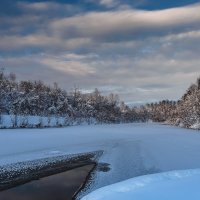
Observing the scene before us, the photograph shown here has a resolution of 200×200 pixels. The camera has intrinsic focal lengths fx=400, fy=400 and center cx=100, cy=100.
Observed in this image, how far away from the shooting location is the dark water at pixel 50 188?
54.5 ft

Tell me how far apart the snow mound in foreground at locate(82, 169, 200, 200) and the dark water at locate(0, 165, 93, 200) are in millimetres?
2317

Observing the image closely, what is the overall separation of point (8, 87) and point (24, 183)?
320 feet

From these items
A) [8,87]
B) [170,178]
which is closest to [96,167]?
[170,178]

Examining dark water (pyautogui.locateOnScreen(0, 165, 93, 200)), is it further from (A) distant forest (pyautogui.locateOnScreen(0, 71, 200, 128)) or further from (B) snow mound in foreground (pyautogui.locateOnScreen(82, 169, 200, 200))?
(A) distant forest (pyautogui.locateOnScreen(0, 71, 200, 128))

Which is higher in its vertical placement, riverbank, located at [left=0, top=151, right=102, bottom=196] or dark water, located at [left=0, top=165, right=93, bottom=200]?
riverbank, located at [left=0, top=151, right=102, bottom=196]

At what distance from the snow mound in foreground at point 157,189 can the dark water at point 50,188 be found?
7.60ft

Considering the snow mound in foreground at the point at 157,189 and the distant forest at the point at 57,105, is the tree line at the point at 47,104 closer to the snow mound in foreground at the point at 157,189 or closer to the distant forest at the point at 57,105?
the distant forest at the point at 57,105

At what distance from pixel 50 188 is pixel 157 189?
19.7 feet

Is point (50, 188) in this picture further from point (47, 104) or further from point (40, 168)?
point (47, 104)

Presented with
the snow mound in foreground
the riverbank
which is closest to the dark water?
the riverbank

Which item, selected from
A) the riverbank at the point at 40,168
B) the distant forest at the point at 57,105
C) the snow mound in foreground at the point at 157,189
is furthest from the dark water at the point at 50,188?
the distant forest at the point at 57,105

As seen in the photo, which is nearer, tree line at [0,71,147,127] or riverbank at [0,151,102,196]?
riverbank at [0,151,102,196]

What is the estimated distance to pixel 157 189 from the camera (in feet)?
46.6

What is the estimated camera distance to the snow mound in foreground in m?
13.1
